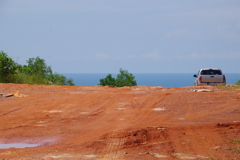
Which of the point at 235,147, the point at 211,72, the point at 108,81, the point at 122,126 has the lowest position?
the point at 235,147

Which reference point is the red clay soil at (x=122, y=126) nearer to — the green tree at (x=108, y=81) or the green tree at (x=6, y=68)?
the green tree at (x=6, y=68)

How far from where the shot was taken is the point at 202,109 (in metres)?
13.2

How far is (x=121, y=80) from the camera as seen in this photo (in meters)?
47.6

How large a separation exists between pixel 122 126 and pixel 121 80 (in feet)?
122

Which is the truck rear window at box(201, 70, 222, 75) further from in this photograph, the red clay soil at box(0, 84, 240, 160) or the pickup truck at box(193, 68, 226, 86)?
the red clay soil at box(0, 84, 240, 160)

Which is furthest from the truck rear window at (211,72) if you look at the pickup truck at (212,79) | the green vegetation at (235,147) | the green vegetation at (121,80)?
the green vegetation at (121,80)

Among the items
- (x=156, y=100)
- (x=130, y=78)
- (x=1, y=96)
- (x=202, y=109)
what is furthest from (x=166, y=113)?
(x=130, y=78)

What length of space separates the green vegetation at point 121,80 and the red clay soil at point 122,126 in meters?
28.3

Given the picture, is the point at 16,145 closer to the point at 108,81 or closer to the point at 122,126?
the point at 122,126

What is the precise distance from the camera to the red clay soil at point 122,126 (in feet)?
24.6

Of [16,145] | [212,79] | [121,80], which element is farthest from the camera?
[121,80]

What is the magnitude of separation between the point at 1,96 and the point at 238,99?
10936 millimetres

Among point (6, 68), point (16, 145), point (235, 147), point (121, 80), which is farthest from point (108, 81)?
point (235, 147)

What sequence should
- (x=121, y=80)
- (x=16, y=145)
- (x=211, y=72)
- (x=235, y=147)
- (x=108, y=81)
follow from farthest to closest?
1. (x=121, y=80)
2. (x=108, y=81)
3. (x=211, y=72)
4. (x=16, y=145)
5. (x=235, y=147)
